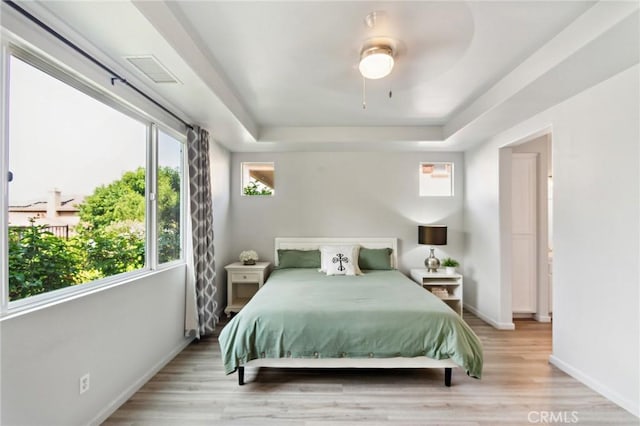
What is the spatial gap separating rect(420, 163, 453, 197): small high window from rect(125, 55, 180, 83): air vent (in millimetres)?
3553

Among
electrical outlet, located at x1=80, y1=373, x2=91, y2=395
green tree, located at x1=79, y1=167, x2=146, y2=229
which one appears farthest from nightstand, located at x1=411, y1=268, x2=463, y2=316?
Answer: electrical outlet, located at x1=80, y1=373, x2=91, y2=395

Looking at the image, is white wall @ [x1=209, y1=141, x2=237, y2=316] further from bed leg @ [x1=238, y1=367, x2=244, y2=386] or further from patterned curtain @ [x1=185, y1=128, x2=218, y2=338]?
bed leg @ [x1=238, y1=367, x2=244, y2=386]

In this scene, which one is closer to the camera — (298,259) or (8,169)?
(8,169)

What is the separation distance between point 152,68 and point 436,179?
389 cm

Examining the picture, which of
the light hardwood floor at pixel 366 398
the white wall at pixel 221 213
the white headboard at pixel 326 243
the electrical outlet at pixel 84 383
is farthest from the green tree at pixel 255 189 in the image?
the electrical outlet at pixel 84 383

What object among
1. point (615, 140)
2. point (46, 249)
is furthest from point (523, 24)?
point (46, 249)

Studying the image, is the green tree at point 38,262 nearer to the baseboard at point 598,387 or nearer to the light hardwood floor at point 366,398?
the light hardwood floor at point 366,398

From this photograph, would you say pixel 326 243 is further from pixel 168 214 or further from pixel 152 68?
pixel 152 68

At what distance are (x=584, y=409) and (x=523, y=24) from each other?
8.51 feet

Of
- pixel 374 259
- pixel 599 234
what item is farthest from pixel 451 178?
pixel 599 234

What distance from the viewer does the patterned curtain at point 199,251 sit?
309 cm

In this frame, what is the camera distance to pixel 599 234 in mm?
2262

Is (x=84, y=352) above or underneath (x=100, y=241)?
underneath
